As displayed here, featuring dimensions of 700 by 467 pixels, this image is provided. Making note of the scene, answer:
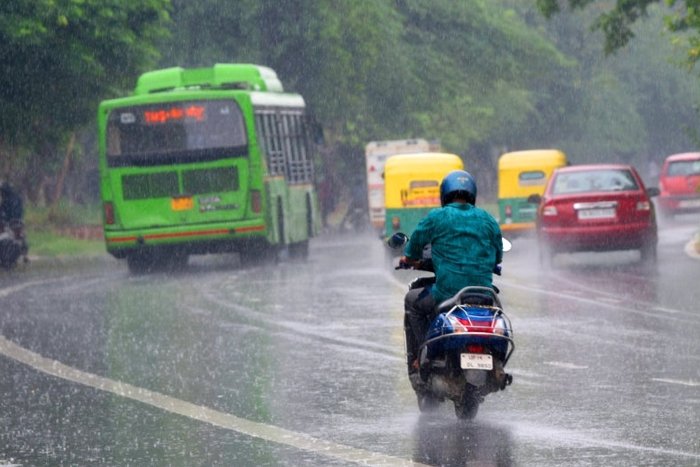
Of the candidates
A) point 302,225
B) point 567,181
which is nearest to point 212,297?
point 567,181

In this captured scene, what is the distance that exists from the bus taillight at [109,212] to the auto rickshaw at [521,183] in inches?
445

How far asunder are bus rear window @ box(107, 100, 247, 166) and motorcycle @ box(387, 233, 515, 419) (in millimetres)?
20051

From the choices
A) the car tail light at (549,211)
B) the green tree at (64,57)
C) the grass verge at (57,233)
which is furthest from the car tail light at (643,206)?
the grass verge at (57,233)

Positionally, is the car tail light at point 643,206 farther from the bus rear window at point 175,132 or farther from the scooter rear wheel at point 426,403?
the scooter rear wheel at point 426,403

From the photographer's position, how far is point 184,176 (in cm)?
3044

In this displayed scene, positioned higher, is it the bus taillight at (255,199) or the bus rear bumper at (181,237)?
the bus taillight at (255,199)

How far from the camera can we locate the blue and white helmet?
35.6 ft

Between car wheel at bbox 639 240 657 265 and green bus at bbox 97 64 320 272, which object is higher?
green bus at bbox 97 64 320 272

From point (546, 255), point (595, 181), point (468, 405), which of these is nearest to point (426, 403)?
point (468, 405)

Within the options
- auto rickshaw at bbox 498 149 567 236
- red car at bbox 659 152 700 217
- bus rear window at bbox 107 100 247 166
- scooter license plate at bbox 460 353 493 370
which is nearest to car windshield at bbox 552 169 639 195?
bus rear window at bbox 107 100 247 166

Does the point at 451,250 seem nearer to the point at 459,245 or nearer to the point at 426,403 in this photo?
the point at 459,245

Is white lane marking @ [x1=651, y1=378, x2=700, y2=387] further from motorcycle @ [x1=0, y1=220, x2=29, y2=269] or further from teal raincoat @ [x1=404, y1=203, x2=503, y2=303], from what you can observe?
motorcycle @ [x1=0, y1=220, x2=29, y2=269]

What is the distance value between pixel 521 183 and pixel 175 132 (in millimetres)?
11355

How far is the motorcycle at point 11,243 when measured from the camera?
32.4 m
